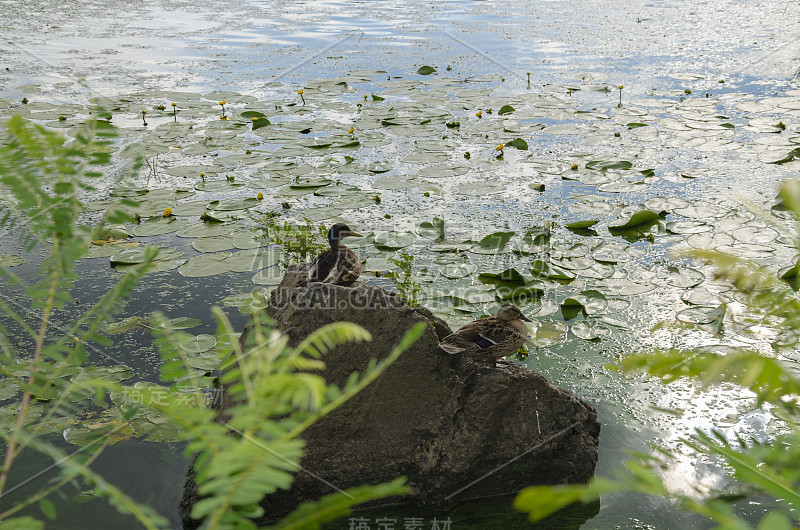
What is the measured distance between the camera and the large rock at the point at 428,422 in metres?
2.90

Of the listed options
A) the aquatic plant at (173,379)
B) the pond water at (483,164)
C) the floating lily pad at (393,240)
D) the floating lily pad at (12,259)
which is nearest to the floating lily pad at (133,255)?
the pond water at (483,164)

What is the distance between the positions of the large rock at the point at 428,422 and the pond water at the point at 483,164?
0.19 m

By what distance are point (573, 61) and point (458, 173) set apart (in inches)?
203

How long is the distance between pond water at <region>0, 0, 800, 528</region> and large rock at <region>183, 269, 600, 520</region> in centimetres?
19

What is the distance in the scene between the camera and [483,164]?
661 centimetres

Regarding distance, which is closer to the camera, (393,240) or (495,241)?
(495,241)

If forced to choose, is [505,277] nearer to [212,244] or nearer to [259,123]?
[212,244]

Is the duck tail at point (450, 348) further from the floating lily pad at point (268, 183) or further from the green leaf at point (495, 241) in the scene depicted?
the floating lily pad at point (268, 183)

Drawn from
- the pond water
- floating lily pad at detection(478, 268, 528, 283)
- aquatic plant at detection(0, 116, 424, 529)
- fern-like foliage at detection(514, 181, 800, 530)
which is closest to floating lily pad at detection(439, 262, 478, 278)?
Result: the pond water

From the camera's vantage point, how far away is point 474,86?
9180 mm

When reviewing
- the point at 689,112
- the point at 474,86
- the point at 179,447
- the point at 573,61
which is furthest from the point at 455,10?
the point at 179,447

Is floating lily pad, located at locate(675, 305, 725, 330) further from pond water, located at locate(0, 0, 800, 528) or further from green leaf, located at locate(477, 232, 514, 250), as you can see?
green leaf, located at locate(477, 232, 514, 250)

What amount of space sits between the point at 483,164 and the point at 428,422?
413 centimetres

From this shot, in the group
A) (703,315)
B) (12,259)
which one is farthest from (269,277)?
(703,315)
